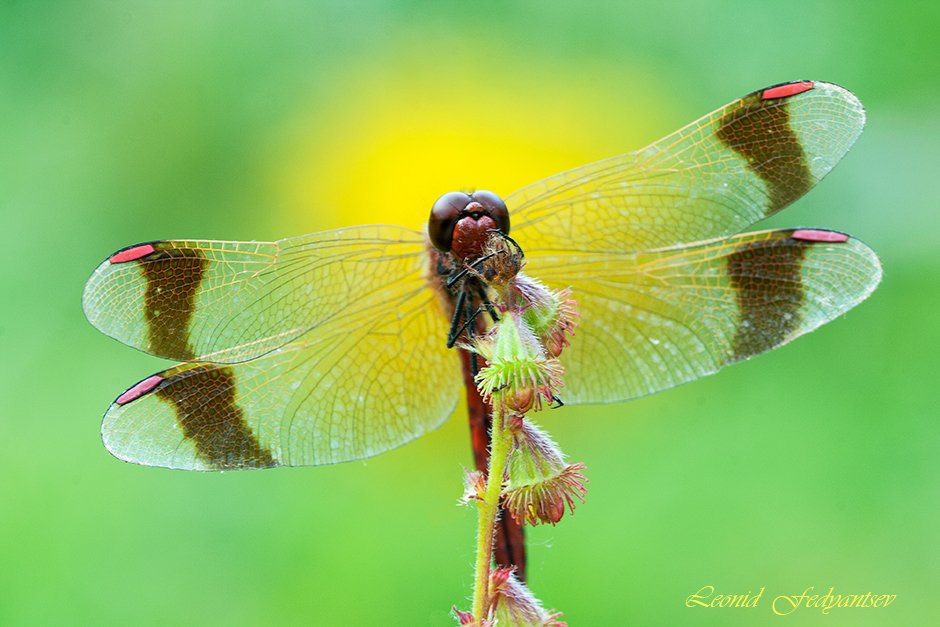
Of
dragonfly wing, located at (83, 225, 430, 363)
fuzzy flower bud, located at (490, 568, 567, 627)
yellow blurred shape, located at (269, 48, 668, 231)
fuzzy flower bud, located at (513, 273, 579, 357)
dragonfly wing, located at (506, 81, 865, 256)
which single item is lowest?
fuzzy flower bud, located at (490, 568, 567, 627)

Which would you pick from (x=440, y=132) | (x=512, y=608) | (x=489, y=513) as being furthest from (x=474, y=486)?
(x=440, y=132)

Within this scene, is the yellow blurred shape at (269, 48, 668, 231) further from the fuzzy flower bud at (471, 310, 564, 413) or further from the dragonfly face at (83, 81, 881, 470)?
the fuzzy flower bud at (471, 310, 564, 413)

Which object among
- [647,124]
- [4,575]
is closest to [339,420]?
[4,575]

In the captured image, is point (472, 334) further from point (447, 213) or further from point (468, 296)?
point (447, 213)
